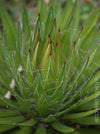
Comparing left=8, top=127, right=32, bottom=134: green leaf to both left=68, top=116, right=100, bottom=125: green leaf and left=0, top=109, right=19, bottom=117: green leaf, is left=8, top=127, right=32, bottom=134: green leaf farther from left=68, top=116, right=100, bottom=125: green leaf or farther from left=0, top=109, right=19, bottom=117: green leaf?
left=68, top=116, right=100, bottom=125: green leaf

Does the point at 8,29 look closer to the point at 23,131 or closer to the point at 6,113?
the point at 6,113

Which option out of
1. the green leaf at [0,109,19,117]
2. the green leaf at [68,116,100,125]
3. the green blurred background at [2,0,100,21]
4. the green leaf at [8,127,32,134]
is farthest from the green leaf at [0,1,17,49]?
the green blurred background at [2,0,100,21]

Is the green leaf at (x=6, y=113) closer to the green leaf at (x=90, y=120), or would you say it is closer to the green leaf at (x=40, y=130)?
the green leaf at (x=40, y=130)

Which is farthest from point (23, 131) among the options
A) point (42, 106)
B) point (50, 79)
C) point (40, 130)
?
point (50, 79)

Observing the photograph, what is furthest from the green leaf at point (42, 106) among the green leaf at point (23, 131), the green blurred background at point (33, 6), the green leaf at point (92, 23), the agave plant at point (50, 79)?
the green blurred background at point (33, 6)

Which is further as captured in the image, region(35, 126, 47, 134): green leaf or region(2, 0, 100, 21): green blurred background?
region(2, 0, 100, 21): green blurred background

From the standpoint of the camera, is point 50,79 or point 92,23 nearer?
point 50,79

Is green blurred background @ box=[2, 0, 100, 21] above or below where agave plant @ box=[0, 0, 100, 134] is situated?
above

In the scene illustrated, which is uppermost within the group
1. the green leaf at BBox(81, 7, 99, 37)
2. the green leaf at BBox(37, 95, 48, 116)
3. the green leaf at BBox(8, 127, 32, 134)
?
the green leaf at BBox(81, 7, 99, 37)

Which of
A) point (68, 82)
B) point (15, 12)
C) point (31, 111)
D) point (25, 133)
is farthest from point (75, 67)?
point (15, 12)

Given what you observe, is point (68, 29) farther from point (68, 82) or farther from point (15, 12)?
point (15, 12)
